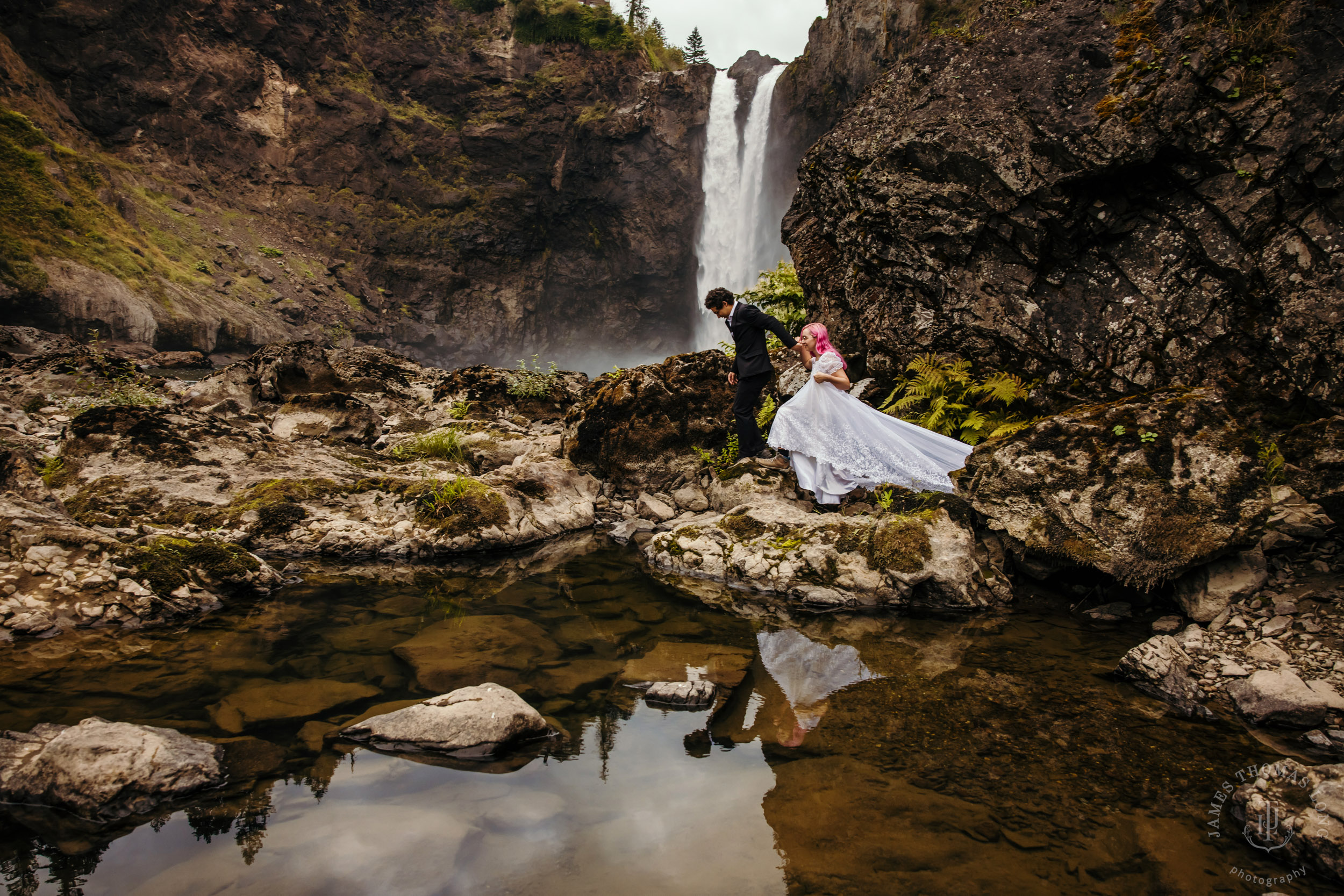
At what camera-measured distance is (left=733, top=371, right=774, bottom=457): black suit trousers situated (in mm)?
8430

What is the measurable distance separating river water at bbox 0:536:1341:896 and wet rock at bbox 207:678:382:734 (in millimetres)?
68

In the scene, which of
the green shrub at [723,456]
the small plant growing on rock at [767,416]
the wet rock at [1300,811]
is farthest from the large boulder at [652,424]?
the wet rock at [1300,811]

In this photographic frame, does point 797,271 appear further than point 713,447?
Yes

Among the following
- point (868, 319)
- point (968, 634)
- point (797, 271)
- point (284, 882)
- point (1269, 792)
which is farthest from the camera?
point (797, 271)

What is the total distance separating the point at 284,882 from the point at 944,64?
10.3 metres

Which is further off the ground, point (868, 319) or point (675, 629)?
point (868, 319)

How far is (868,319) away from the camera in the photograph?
29.8ft

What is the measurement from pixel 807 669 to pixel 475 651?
7.87ft

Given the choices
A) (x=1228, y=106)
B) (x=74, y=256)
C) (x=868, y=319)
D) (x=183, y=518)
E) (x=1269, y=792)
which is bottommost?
(x=1269, y=792)

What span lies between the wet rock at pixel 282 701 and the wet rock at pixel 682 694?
1.74 meters

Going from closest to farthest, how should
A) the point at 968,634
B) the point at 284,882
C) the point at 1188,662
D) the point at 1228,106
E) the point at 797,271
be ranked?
the point at 284,882
the point at 1188,662
the point at 968,634
the point at 1228,106
the point at 797,271

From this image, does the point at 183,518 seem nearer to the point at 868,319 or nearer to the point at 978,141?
the point at 868,319

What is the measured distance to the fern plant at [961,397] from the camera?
750cm

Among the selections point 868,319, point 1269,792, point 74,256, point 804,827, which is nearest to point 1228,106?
point 868,319
